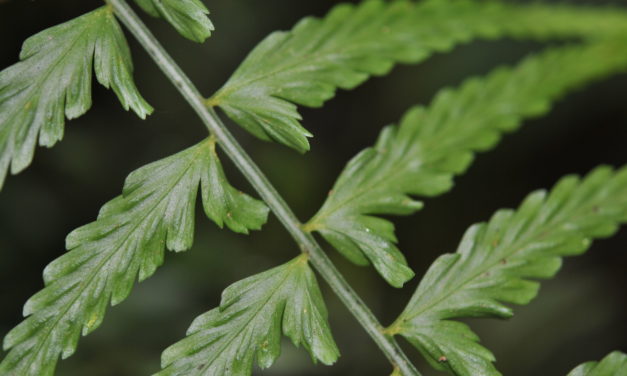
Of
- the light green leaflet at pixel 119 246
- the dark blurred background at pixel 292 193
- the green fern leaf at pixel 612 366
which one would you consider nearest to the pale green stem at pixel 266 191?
the light green leaflet at pixel 119 246

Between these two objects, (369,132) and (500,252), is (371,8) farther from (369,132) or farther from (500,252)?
(369,132)

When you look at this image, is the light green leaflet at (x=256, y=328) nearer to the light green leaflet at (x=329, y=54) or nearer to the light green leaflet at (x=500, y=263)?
the light green leaflet at (x=500, y=263)

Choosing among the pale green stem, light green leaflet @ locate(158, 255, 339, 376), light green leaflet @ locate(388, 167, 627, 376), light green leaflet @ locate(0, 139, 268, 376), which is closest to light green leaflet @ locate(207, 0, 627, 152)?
the pale green stem

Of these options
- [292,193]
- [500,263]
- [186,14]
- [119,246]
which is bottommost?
[500,263]

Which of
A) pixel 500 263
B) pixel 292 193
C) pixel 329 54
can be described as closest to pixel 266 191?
pixel 329 54

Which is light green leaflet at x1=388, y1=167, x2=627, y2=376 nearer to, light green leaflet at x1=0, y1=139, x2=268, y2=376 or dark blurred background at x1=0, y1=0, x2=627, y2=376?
light green leaflet at x1=0, y1=139, x2=268, y2=376

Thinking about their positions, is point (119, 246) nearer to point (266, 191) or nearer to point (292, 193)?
point (266, 191)

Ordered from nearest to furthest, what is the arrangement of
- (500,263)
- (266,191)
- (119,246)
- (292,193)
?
(119,246), (266,191), (500,263), (292,193)
